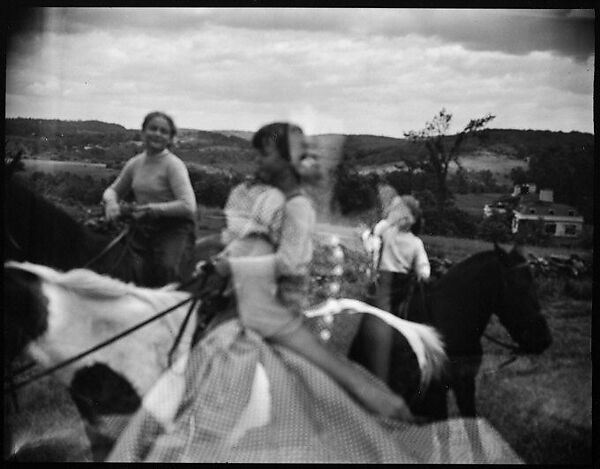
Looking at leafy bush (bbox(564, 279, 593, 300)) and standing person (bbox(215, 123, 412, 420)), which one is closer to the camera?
standing person (bbox(215, 123, 412, 420))

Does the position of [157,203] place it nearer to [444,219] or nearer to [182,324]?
[182,324]

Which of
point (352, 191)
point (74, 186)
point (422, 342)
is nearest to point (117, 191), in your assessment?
point (74, 186)

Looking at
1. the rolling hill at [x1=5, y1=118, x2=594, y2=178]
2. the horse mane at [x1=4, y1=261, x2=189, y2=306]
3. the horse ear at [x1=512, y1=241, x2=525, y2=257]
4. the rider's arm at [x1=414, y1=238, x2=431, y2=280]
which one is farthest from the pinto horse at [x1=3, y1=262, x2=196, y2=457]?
the horse ear at [x1=512, y1=241, x2=525, y2=257]

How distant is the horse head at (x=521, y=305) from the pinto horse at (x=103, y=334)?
0.35m

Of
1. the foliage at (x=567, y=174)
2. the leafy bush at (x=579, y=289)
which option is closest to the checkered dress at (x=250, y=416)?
the leafy bush at (x=579, y=289)

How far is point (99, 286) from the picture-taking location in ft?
10.5

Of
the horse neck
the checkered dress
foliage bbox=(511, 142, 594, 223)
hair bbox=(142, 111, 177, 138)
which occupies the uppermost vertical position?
hair bbox=(142, 111, 177, 138)

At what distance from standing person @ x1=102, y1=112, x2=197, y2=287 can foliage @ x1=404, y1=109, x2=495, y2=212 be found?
991 mm

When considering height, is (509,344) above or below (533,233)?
below

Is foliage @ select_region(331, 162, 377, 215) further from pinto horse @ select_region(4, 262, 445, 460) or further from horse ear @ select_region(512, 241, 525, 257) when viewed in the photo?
horse ear @ select_region(512, 241, 525, 257)

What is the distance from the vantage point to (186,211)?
319cm

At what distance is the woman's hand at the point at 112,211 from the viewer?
10.5 feet

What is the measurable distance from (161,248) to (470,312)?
1326 mm

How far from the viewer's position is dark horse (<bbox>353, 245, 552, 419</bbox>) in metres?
3.23
